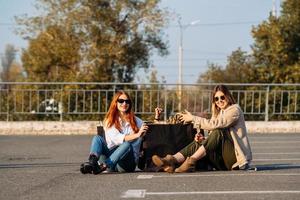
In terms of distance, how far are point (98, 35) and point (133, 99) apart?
11.3 metres

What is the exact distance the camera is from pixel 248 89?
20031 millimetres

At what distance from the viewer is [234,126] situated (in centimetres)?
898

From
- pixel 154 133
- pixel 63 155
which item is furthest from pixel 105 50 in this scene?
pixel 154 133

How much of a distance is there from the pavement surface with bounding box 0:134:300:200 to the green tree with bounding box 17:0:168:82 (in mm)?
18379

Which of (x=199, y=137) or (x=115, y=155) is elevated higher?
(x=199, y=137)

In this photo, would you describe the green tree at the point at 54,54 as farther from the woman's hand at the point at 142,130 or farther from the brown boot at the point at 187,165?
the brown boot at the point at 187,165

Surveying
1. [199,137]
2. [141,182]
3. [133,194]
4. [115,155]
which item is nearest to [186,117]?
[199,137]

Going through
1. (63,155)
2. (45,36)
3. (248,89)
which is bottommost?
(63,155)

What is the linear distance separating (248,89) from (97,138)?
11559 mm

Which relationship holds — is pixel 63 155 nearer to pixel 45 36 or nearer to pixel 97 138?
pixel 97 138

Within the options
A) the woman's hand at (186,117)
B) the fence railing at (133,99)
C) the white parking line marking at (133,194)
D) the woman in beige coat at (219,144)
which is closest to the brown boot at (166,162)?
the woman in beige coat at (219,144)

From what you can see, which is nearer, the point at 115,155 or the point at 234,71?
the point at 115,155

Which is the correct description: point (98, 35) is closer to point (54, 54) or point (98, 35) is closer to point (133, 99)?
point (54, 54)

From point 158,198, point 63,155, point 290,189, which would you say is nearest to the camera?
point 158,198
